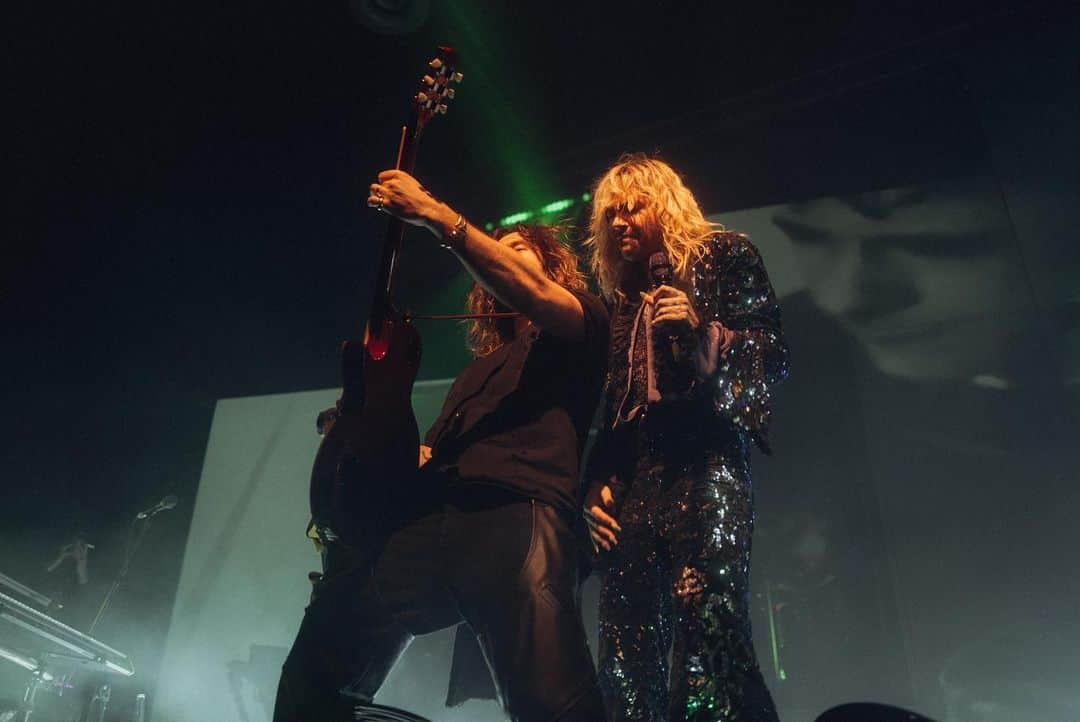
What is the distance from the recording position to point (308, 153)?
15.3 ft

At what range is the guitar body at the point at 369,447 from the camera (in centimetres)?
159

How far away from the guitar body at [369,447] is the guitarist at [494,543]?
0.17 ft

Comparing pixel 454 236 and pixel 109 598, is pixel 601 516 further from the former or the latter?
pixel 109 598

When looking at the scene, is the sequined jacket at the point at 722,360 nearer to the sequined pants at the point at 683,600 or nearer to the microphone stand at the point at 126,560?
the sequined pants at the point at 683,600

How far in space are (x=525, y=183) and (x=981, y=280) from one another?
9.26 ft

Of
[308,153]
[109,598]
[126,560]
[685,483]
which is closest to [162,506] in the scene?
[126,560]

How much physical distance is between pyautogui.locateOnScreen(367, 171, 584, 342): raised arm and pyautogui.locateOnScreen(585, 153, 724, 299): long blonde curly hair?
0.53 metres

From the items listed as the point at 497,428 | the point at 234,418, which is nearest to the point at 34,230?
the point at 234,418

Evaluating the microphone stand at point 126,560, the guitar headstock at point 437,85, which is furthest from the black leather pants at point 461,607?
the microphone stand at point 126,560

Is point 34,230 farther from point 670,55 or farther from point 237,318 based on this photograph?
point 670,55

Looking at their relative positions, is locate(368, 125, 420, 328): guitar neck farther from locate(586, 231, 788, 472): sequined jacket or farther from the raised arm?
locate(586, 231, 788, 472): sequined jacket

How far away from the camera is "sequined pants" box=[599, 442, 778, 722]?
4.80 ft

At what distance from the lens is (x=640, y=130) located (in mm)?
4586

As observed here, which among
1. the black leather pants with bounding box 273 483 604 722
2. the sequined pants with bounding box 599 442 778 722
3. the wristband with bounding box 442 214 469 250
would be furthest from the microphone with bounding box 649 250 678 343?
the black leather pants with bounding box 273 483 604 722
